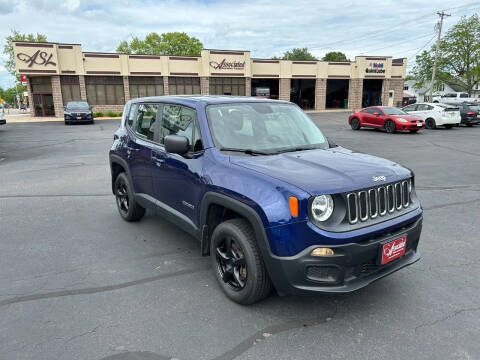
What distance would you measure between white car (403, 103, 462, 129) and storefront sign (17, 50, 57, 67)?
3125cm

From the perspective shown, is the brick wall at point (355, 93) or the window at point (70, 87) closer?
the window at point (70, 87)

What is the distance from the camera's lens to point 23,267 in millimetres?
4020

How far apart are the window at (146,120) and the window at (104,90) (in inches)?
1377

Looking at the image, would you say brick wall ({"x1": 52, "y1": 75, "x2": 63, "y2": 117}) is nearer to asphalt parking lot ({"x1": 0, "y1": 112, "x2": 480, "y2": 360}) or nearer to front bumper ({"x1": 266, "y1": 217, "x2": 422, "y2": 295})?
asphalt parking lot ({"x1": 0, "y1": 112, "x2": 480, "y2": 360})

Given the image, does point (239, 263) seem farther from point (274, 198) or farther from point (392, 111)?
point (392, 111)

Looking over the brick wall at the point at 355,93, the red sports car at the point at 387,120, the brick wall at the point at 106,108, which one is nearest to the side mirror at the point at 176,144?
the red sports car at the point at 387,120

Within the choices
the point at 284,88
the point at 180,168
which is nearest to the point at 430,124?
the point at 180,168

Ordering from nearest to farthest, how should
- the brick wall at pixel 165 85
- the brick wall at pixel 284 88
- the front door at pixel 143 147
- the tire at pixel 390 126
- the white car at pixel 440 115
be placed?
the front door at pixel 143 147 < the tire at pixel 390 126 < the white car at pixel 440 115 < the brick wall at pixel 165 85 < the brick wall at pixel 284 88

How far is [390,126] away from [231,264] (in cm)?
1784

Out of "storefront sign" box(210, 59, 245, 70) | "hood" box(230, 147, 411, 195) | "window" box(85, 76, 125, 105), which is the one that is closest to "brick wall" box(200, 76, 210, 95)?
"storefront sign" box(210, 59, 245, 70)

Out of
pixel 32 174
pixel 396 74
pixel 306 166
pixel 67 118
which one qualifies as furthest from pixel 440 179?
pixel 396 74

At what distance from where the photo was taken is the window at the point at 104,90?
3628cm

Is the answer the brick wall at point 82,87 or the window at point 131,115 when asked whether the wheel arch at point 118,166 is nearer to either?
the window at point 131,115

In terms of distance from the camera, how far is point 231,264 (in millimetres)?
3332
